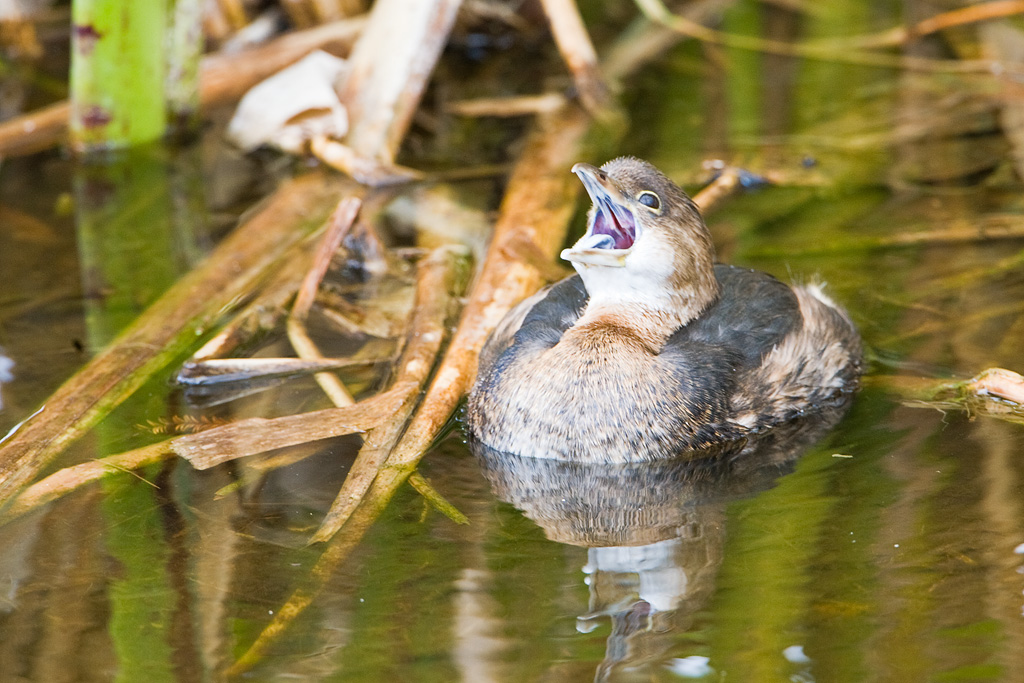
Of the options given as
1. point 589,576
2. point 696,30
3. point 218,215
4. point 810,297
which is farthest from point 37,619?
point 696,30

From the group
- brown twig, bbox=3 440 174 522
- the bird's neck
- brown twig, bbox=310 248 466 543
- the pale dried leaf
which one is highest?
the pale dried leaf

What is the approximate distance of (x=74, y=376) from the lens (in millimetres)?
4195

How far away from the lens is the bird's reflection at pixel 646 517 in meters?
2.93

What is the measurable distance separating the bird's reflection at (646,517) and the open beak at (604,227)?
2.13 ft

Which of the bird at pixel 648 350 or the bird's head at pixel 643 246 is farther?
the bird's head at pixel 643 246

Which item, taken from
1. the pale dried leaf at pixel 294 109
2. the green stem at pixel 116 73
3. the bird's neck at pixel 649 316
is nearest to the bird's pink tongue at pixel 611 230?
the bird's neck at pixel 649 316

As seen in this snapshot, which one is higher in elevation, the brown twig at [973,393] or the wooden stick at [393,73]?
the wooden stick at [393,73]

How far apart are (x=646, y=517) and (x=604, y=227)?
1.09 metres

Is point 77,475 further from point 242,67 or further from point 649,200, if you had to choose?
point 242,67

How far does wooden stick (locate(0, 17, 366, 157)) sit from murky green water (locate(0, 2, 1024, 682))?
1.60m

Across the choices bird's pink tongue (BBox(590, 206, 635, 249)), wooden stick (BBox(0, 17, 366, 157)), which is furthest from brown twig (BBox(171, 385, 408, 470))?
wooden stick (BBox(0, 17, 366, 157))

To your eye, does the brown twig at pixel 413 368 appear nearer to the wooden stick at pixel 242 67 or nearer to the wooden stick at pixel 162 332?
the wooden stick at pixel 162 332

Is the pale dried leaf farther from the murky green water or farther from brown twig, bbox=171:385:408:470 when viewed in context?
brown twig, bbox=171:385:408:470

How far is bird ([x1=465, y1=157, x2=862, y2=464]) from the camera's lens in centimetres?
381
